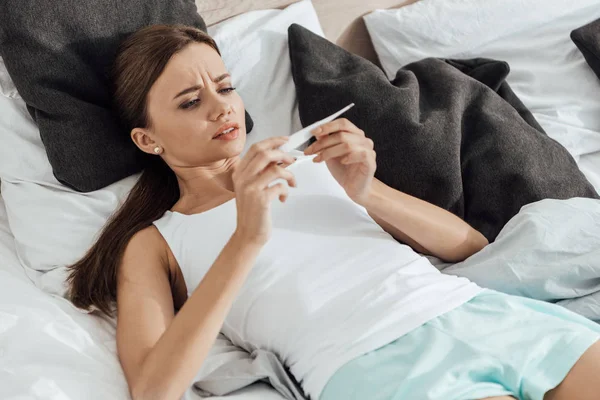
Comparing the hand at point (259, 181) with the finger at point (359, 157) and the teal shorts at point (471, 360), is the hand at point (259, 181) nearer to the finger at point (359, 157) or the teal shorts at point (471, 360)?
the finger at point (359, 157)

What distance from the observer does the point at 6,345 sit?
4.00 ft

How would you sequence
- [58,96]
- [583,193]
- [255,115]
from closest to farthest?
[58,96]
[583,193]
[255,115]

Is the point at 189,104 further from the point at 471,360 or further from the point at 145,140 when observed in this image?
the point at 471,360

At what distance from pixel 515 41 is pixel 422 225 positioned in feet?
2.70

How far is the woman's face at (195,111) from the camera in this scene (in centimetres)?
137

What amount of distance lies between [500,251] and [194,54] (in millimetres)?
723

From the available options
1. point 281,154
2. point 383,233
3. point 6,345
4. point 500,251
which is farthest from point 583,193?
point 6,345

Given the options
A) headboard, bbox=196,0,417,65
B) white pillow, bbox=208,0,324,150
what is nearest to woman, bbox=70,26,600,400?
white pillow, bbox=208,0,324,150

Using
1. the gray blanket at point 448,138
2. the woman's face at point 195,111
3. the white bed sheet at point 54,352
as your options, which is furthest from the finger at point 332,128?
the white bed sheet at point 54,352

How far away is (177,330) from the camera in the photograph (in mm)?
1156

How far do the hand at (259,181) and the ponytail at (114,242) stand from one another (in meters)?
0.34

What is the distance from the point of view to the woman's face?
1.37 m

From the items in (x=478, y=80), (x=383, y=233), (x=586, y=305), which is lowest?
(x=586, y=305)

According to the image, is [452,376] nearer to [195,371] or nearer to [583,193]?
[195,371]
